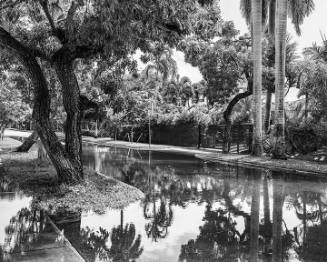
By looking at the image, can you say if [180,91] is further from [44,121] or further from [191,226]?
[191,226]

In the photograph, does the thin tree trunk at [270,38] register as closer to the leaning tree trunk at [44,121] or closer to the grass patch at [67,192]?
the grass patch at [67,192]

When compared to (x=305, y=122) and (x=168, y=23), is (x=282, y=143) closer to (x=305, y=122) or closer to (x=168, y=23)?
(x=305, y=122)

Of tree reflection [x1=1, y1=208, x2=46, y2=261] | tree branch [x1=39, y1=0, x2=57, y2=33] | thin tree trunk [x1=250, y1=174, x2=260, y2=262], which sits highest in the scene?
tree branch [x1=39, y1=0, x2=57, y2=33]

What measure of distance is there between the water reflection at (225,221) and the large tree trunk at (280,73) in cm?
590

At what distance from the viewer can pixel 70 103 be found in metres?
10.6

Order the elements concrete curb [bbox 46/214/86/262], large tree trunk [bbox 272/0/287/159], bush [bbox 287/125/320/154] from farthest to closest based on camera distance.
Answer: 1. bush [bbox 287/125/320/154]
2. large tree trunk [bbox 272/0/287/159]
3. concrete curb [bbox 46/214/86/262]

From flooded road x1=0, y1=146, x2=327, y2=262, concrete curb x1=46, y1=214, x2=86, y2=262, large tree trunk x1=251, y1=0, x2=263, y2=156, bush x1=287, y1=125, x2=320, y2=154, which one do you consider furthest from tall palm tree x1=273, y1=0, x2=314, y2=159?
concrete curb x1=46, y1=214, x2=86, y2=262

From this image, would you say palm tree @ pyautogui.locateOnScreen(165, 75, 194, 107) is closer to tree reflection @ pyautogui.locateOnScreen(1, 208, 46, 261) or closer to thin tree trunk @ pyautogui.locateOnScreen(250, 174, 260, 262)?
thin tree trunk @ pyautogui.locateOnScreen(250, 174, 260, 262)

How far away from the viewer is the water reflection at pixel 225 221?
6.60m

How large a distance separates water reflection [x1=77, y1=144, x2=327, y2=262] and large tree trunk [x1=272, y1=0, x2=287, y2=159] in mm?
5903

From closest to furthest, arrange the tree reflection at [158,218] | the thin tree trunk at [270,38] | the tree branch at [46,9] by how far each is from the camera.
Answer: the tree reflection at [158,218] → the tree branch at [46,9] → the thin tree trunk at [270,38]

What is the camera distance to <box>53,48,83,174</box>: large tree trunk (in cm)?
1052

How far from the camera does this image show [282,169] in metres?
18.7

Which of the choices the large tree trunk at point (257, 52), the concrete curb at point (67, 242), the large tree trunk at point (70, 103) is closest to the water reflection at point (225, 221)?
the concrete curb at point (67, 242)
